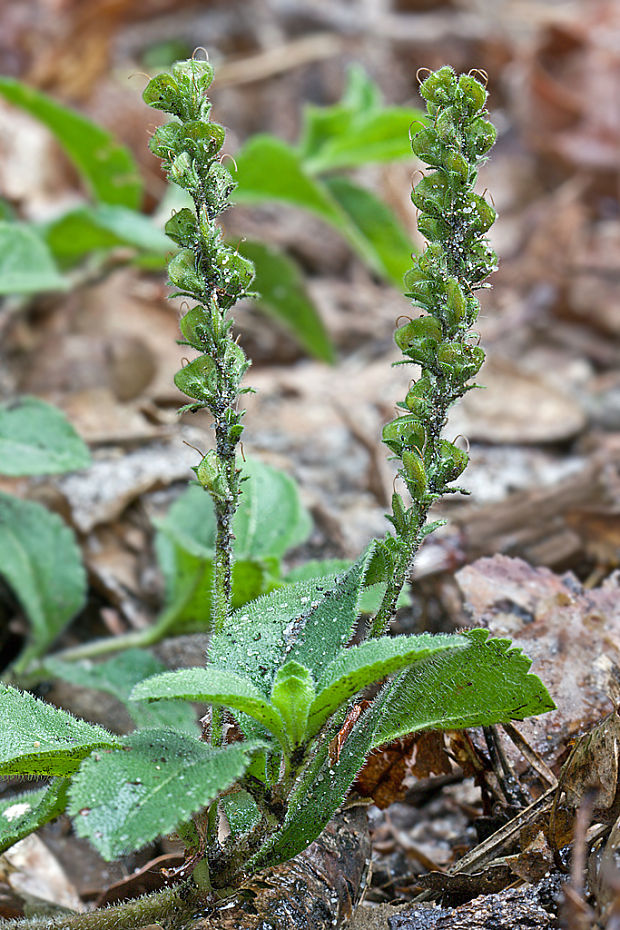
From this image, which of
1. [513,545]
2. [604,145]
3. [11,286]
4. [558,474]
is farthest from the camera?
[604,145]

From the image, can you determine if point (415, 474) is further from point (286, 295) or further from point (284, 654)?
point (286, 295)

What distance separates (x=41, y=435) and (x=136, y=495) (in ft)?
2.03

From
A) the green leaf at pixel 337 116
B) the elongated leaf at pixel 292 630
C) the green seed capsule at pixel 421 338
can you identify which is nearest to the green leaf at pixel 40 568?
the elongated leaf at pixel 292 630

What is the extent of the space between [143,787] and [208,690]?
0.17 metres

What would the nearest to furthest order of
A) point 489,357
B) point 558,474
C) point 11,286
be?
point 11,286 < point 558,474 < point 489,357

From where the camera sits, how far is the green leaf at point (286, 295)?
3475mm

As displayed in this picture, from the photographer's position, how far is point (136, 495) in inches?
108

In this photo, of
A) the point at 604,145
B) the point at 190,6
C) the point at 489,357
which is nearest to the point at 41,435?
the point at 489,357

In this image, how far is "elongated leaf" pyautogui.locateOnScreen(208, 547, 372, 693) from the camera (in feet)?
4.61

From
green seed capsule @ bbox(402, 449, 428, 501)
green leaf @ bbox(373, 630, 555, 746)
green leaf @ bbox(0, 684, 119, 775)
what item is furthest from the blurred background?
green leaf @ bbox(373, 630, 555, 746)

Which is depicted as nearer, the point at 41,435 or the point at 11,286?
the point at 41,435

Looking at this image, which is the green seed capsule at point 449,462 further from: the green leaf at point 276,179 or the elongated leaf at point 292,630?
the green leaf at point 276,179

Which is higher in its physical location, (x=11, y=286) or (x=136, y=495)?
(x=11, y=286)

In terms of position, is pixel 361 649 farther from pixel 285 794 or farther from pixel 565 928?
pixel 565 928
